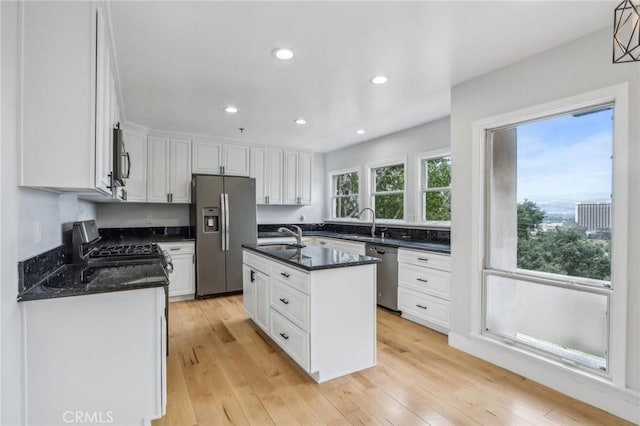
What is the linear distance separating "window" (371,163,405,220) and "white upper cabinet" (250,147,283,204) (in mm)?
1630

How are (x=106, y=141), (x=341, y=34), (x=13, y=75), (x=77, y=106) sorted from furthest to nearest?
1. (x=341, y=34)
2. (x=106, y=141)
3. (x=77, y=106)
4. (x=13, y=75)

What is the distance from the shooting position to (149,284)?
1682 millimetres

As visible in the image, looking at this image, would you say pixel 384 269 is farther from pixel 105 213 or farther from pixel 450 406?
pixel 105 213

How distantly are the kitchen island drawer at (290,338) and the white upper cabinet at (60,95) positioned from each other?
1673 millimetres

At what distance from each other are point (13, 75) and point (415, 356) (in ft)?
10.4

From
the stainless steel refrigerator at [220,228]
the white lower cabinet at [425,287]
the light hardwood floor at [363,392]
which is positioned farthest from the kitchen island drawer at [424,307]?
the stainless steel refrigerator at [220,228]

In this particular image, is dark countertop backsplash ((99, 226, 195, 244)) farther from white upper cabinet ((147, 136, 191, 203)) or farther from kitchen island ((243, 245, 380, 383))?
kitchen island ((243, 245, 380, 383))

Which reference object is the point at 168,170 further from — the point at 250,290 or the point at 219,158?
the point at 250,290

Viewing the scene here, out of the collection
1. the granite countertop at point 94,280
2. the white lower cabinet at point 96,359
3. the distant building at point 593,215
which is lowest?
the white lower cabinet at point 96,359

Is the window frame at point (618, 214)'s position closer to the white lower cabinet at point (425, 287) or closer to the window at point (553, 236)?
the window at point (553, 236)

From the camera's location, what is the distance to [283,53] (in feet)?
7.69

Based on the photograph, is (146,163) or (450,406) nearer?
(450,406)

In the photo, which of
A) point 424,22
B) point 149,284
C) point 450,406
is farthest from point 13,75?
point 450,406

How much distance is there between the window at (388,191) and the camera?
482 cm
